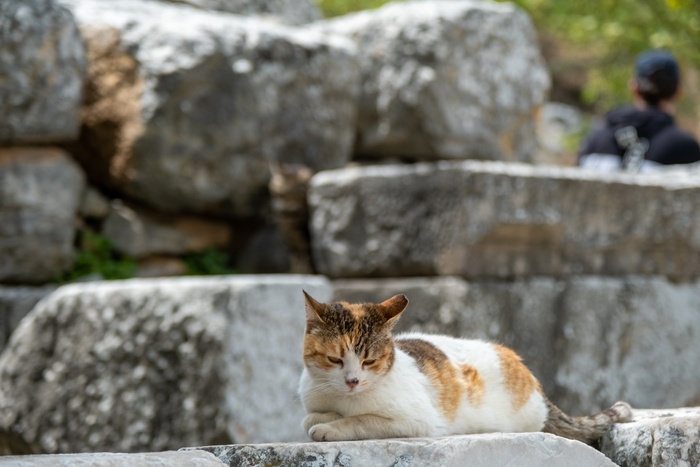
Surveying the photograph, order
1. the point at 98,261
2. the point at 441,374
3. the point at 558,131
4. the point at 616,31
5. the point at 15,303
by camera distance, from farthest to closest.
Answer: the point at 558,131 → the point at 616,31 → the point at 98,261 → the point at 15,303 → the point at 441,374

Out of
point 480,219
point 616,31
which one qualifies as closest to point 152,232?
point 480,219

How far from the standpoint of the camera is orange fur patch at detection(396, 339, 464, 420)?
9.76 ft

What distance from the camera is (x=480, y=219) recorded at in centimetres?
496

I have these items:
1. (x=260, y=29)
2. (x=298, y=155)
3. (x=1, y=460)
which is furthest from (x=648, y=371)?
(x=1, y=460)

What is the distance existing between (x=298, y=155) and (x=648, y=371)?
2.15 metres

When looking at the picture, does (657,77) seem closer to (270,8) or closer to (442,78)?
(442,78)

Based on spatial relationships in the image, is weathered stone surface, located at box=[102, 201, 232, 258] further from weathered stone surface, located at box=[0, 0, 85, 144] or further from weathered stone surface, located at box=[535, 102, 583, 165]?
weathered stone surface, located at box=[535, 102, 583, 165]

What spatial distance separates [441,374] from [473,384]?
12 cm

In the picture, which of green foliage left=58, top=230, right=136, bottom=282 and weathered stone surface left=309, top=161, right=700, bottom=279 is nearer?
weathered stone surface left=309, top=161, right=700, bottom=279

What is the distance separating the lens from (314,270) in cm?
543

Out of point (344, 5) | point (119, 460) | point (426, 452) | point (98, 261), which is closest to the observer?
point (119, 460)

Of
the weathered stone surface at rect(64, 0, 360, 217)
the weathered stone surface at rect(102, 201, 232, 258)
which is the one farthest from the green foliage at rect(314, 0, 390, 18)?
the weathered stone surface at rect(102, 201, 232, 258)

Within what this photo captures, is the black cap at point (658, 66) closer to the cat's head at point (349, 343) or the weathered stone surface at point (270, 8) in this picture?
the weathered stone surface at point (270, 8)

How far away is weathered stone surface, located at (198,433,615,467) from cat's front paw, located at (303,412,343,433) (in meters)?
0.30
